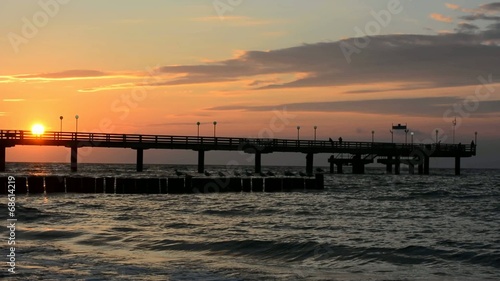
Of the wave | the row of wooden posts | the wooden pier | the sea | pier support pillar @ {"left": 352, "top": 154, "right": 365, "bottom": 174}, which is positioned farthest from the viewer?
pier support pillar @ {"left": 352, "top": 154, "right": 365, "bottom": 174}

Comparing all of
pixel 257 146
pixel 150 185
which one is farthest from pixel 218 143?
pixel 150 185

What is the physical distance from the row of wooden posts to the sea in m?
3.44

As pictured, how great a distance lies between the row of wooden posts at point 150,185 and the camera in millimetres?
45156

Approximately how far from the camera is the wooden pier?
71.4 metres

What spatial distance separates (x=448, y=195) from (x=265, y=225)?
90.5 ft

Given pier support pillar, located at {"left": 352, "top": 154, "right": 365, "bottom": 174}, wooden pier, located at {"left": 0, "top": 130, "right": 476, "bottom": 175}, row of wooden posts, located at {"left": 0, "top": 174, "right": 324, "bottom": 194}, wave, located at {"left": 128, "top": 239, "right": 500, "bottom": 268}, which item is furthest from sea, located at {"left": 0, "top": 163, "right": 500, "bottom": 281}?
pier support pillar, located at {"left": 352, "top": 154, "right": 365, "bottom": 174}

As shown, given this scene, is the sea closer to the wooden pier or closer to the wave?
the wave

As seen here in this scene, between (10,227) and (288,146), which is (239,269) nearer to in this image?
(10,227)

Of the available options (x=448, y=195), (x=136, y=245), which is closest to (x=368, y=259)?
(x=136, y=245)

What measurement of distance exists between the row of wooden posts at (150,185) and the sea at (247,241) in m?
3.44

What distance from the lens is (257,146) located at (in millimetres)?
85062

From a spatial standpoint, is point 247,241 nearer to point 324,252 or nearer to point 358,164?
point 324,252

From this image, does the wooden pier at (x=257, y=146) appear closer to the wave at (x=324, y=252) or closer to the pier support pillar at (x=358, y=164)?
the pier support pillar at (x=358, y=164)

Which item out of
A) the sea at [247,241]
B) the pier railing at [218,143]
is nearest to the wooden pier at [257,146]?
the pier railing at [218,143]
